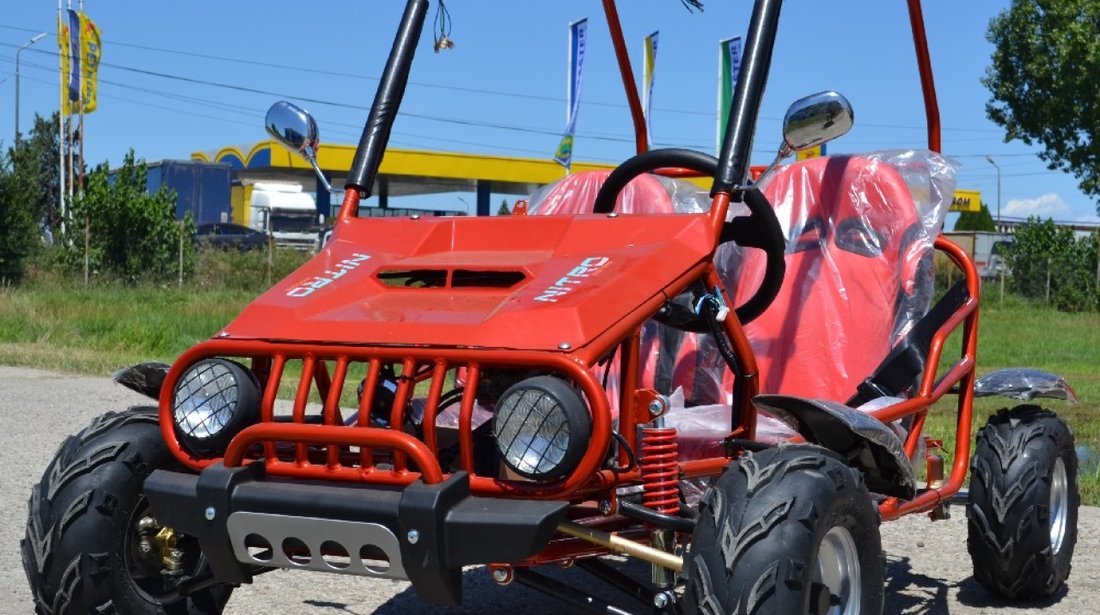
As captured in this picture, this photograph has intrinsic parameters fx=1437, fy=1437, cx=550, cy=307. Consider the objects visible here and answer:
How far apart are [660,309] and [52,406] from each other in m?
7.68

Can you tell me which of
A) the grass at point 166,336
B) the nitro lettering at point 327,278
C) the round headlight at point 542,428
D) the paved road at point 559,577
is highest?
the nitro lettering at point 327,278

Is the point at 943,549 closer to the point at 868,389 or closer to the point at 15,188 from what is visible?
the point at 868,389

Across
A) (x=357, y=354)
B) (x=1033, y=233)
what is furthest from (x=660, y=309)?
(x=1033, y=233)

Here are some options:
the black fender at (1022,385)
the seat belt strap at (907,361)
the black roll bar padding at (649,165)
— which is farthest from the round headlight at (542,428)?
the black fender at (1022,385)

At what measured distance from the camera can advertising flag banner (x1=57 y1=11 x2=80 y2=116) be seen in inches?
1237

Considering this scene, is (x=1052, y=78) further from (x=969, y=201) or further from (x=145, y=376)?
(x=145, y=376)

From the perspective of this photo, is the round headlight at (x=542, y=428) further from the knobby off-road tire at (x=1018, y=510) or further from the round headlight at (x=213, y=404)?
the knobby off-road tire at (x=1018, y=510)

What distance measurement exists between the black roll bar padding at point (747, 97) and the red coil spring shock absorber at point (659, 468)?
0.76 m

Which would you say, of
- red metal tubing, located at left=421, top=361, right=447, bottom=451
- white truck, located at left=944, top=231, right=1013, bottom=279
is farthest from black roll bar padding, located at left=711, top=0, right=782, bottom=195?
white truck, located at left=944, top=231, right=1013, bottom=279

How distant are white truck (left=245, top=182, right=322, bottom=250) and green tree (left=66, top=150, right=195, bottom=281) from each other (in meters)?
11.8

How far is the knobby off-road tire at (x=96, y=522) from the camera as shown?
11.7 feet

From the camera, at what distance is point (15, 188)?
2609 cm

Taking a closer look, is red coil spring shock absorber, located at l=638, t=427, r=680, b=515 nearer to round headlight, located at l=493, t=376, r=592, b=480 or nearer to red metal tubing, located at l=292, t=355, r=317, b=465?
round headlight, located at l=493, t=376, r=592, b=480

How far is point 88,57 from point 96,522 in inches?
1186
